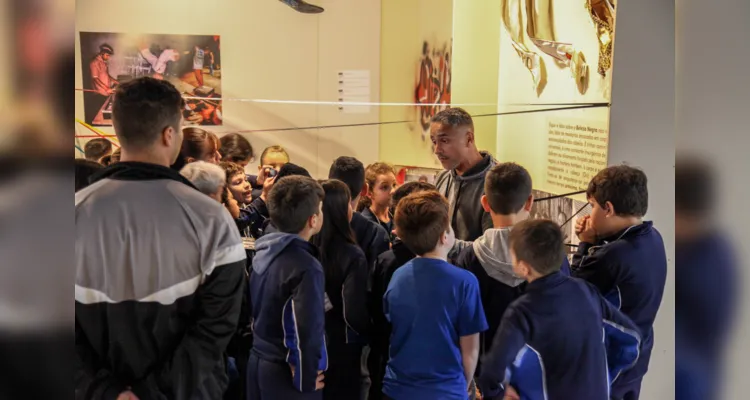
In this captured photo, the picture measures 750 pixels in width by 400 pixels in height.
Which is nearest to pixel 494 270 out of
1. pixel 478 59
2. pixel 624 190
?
pixel 624 190

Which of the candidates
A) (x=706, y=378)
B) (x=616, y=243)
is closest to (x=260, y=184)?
(x=616, y=243)

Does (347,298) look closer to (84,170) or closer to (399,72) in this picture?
(84,170)

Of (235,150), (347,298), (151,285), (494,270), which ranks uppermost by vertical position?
(235,150)

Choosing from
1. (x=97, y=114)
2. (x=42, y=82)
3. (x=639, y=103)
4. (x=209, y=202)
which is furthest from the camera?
(x=97, y=114)

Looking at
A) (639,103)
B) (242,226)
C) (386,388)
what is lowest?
(386,388)

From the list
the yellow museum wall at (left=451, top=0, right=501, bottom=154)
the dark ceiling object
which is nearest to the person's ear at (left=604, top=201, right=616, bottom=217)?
the yellow museum wall at (left=451, top=0, right=501, bottom=154)

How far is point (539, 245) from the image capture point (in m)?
1.62

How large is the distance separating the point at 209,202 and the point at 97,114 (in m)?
4.61

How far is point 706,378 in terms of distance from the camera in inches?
35.3

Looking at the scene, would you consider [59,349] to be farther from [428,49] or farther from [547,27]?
[428,49]

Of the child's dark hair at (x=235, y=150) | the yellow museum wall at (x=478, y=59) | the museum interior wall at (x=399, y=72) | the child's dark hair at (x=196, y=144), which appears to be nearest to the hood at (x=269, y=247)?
the child's dark hair at (x=196, y=144)

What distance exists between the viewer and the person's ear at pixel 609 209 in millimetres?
1976

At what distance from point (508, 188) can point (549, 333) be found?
0.54 metres

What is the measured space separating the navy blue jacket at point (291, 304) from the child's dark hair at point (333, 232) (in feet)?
0.66
